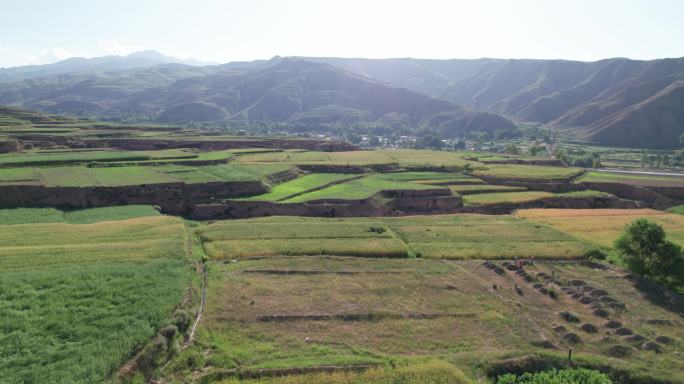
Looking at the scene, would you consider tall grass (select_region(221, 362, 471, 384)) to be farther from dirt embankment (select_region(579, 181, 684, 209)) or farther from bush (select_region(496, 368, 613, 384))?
dirt embankment (select_region(579, 181, 684, 209))

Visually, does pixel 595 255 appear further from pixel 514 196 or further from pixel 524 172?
pixel 524 172

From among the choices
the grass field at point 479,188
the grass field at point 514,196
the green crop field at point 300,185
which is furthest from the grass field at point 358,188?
the grass field at point 514,196

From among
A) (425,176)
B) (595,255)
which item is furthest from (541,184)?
(595,255)

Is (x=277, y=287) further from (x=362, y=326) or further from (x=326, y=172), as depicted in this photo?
(x=326, y=172)

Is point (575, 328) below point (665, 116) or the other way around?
below

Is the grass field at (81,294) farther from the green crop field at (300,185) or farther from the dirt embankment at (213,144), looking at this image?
the dirt embankment at (213,144)

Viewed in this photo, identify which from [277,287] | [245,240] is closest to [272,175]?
[245,240]
